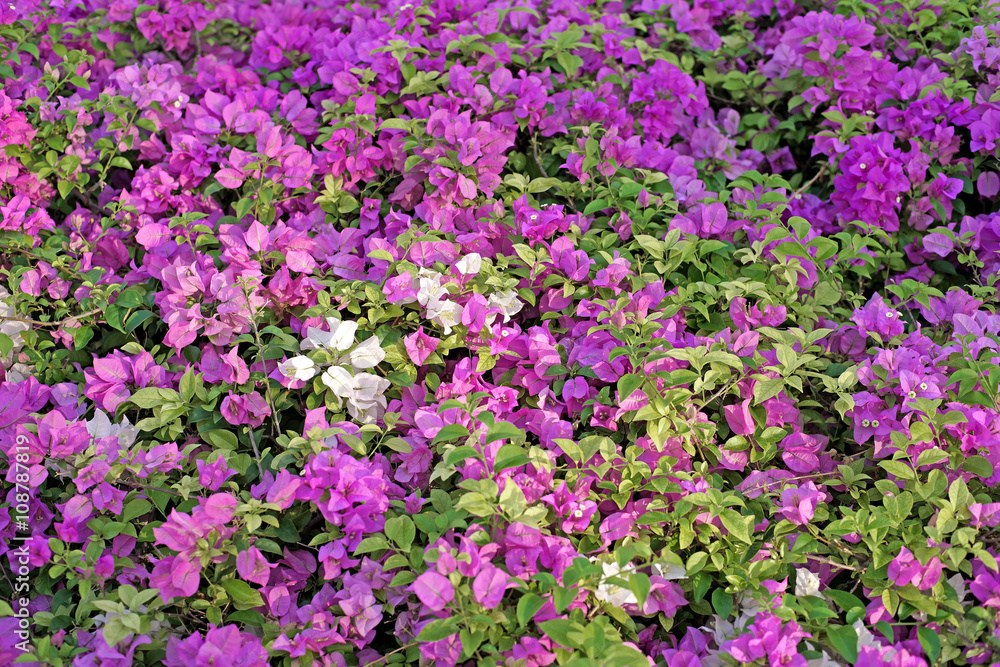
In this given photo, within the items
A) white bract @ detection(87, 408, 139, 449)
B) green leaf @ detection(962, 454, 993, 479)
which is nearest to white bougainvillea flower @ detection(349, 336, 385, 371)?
white bract @ detection(87, 408, 139, 449)

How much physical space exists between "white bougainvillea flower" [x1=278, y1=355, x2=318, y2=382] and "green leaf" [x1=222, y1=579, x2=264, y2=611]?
1.29 feet

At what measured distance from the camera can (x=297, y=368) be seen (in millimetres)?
1608

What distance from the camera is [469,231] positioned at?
198cm

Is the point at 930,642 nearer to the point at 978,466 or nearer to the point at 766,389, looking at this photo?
the point at 978,466

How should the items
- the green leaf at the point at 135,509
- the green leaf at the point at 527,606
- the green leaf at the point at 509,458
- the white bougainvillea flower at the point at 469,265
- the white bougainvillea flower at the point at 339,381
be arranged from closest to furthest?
the green leaf at the point at 527,606 < the green leaf at the point at 509,458 < the green leaf at the point at 135,509 < the white bougainvillea flower at the point at 339,381 < the white bougainvillea flower at the point at 469,265

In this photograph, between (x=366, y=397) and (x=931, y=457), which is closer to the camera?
(x=931, y=457)

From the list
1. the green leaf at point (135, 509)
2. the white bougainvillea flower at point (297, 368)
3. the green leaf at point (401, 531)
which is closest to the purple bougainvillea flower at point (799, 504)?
the green leaf at point (401, 531)

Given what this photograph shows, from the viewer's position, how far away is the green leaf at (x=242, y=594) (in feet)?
4.73

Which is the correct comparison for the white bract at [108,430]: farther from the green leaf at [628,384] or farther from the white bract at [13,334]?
the green leaf at [628,384]

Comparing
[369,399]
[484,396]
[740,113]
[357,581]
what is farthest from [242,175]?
[740,113]

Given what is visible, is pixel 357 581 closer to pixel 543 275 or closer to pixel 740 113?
pixel 543 275
